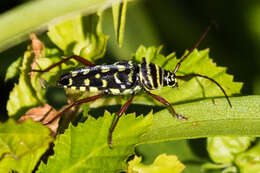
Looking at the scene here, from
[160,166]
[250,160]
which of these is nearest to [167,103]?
[160,166]

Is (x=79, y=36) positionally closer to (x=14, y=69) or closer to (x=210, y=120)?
(x=14, y=69)

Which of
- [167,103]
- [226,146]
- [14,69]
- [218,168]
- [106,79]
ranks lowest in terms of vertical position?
[218,168]

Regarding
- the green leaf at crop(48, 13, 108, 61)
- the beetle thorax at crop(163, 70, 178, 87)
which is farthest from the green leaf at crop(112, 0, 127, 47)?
the beetle thorax at crop(163, 70, 178, 87)

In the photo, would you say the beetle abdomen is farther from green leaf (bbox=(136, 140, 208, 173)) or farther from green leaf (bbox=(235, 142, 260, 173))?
green leaf (bbox=(235, 142, 260, 173))

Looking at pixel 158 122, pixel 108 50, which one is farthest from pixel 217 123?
pixel 108 50

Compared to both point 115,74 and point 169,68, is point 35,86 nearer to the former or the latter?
point 115,74

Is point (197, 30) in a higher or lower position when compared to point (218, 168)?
higher

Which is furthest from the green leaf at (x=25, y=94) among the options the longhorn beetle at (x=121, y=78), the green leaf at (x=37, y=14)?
the green leaf at (x=37, y=14)
